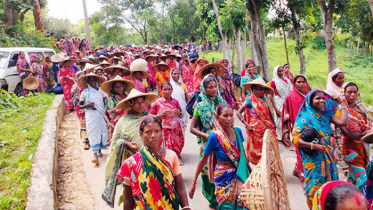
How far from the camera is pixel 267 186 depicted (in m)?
1.99

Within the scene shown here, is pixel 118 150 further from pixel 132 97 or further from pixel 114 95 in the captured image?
pixel 114 95

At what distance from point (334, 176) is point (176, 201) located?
2.09 meters

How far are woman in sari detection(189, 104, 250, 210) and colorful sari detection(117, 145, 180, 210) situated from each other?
2.60ft

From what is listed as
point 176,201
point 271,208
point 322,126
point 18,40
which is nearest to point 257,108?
Result: point 322,126

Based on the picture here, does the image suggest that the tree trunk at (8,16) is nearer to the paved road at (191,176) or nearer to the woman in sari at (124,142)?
the paved road at (191,176)

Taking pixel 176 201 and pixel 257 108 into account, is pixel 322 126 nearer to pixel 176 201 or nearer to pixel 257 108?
pixel 257 108

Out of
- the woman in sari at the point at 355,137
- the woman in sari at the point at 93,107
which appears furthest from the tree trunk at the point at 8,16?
the woman in sari at the point at 355,137

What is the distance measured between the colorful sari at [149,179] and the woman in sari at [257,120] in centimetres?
266

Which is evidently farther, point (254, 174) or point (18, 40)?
point (18, 40)

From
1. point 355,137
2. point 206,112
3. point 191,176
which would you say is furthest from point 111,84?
point 355,137

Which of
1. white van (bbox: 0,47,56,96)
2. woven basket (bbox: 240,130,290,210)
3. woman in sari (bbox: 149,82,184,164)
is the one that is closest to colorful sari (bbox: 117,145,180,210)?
woven basket (bbox: 240,130,290,210)

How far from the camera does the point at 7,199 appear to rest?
Answer: 3959 mm

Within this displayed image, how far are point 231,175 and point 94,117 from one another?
390cm

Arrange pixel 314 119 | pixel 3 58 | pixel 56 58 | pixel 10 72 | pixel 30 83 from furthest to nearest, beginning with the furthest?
pixel 56 58 → pixel 30 83 → pixel 3 58 → pixel 10 72 → pixel 314 119
